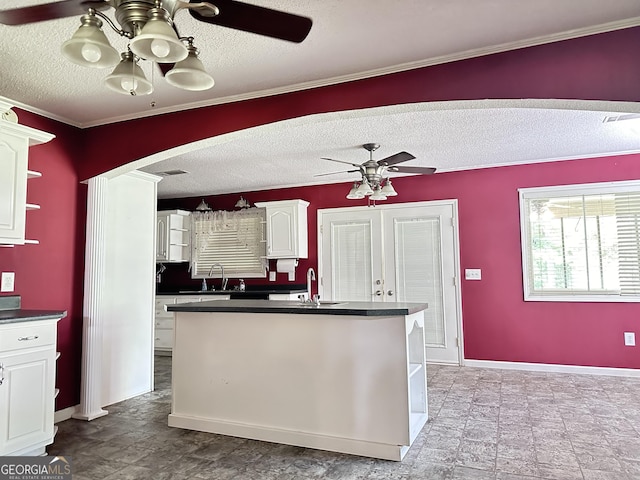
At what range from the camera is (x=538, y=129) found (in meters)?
3.96

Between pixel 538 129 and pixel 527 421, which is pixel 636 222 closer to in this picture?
pixel 538 129

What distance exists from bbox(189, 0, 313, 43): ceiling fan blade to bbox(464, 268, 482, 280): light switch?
4.36 meters

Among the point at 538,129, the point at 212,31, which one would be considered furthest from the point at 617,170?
the point at 212,31

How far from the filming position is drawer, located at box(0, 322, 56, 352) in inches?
99.3

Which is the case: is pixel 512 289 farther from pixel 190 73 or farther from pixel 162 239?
pixel 162 239

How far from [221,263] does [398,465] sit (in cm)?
470

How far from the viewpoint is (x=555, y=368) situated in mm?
4871

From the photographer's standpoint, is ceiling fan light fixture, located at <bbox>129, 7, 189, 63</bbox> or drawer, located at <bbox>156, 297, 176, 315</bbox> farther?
drawer, located at <bbox>156, 297, 176, 315</bbox>

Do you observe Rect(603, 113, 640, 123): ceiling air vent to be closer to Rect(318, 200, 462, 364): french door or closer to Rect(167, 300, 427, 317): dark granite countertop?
Rect(318, 200, 462, 364): french door

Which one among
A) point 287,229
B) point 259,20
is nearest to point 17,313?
point 259,20

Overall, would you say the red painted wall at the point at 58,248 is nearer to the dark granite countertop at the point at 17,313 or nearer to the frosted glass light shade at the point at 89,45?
the dark granite countertop at the point at 17,313

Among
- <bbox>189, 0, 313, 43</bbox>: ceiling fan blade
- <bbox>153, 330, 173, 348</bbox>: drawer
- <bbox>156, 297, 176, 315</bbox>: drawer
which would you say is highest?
<bbox>189, 0, 313, 43</bbox>: ceiling fan blade

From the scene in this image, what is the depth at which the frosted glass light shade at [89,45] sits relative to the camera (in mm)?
1482

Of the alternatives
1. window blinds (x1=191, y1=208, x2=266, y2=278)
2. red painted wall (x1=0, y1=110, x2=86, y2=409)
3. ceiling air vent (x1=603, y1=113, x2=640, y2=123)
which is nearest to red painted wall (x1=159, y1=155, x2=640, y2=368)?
ceiling air vent (x1=603, y1=113, x2=640, y2=123)
